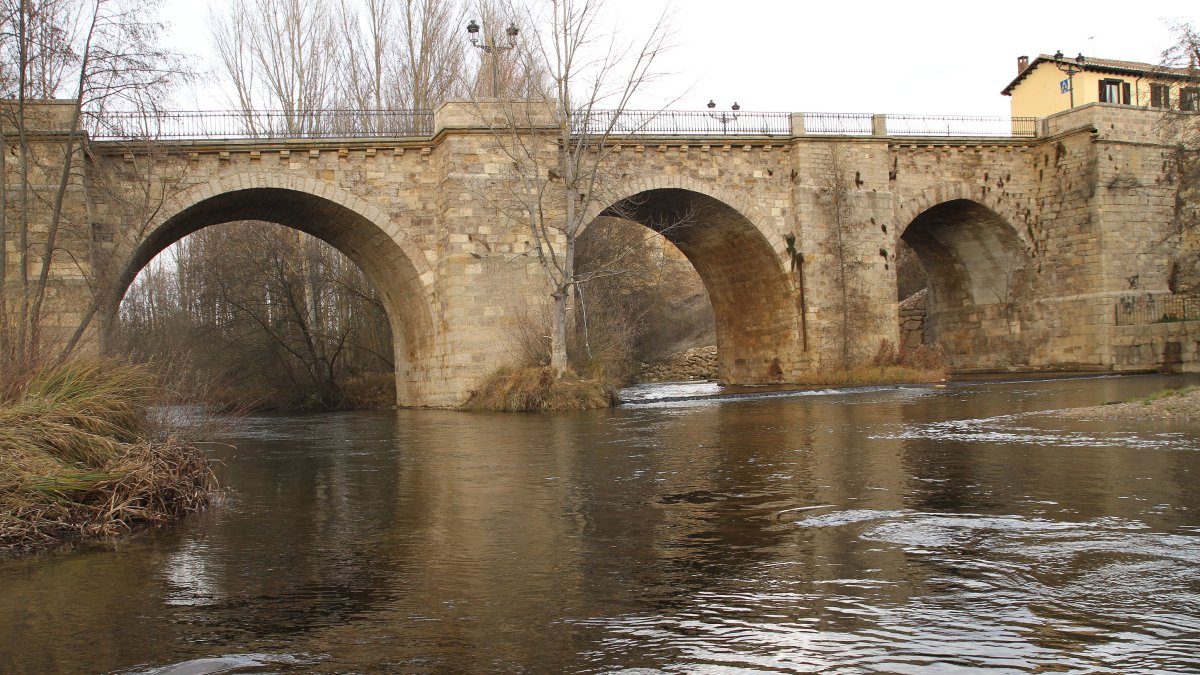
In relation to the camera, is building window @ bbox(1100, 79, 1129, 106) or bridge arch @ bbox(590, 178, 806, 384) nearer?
bridge arch @ bbox(590, 178, 806, 384)

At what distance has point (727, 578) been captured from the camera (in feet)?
16.6

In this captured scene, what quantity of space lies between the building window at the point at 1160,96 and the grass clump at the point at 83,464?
27.0 m

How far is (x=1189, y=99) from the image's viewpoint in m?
26.5

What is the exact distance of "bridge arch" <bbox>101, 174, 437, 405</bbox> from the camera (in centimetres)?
2145

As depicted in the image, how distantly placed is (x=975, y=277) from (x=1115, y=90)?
42.7 feet

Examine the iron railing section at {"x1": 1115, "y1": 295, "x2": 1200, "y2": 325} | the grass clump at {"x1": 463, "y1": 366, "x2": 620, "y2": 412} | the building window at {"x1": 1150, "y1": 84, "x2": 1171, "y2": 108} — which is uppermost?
the building window at {"x1": 1150, "y1": 84, "x2": 1171, "y2": 108}

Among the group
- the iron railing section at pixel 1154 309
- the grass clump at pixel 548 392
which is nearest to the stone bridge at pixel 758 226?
the iron railing section at pixel 1154 309

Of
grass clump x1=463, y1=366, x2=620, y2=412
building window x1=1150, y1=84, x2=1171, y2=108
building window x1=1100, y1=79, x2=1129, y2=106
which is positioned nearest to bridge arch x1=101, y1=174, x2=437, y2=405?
grass clump x1=463, y1=366, x2=620, y2=412

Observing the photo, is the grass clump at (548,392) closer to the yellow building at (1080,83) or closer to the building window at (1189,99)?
the building window at (1189,99)

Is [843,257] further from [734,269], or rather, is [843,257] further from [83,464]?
[83,464]

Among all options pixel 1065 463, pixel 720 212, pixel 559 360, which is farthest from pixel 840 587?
pixel 720 212

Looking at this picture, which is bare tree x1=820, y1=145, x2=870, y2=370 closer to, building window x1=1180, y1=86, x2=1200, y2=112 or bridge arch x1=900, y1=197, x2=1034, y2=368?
bridge arch x1=900, y1=197, x2=1034, y2=368

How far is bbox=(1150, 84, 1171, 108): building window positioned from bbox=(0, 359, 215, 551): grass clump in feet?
88.5

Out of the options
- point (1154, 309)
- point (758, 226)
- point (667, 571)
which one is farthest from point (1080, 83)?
point (667, 571)
